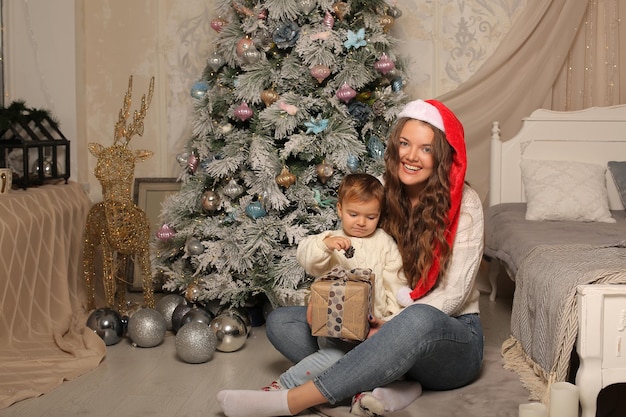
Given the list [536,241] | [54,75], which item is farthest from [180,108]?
[536,241]

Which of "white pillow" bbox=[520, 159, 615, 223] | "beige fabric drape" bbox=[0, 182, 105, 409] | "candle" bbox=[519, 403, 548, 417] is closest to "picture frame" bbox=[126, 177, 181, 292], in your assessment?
"beige fabric drape" bbox=[0, 182, 105, 409]

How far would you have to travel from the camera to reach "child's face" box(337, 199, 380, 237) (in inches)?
106

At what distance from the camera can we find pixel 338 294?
2.46 metres

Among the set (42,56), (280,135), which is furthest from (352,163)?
(42,56)

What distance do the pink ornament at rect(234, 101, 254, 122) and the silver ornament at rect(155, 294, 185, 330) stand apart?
904mm

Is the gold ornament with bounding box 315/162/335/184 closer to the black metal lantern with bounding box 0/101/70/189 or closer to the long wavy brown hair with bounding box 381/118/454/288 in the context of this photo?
the long wavy brown hair with bounding box 381/118/454/288

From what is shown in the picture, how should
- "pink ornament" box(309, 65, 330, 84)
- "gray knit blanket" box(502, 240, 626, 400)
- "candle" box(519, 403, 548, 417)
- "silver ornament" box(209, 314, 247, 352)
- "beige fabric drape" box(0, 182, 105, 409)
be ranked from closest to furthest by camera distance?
"candle" box(519, 403, 548, 417)
"gray knit blanket" box(502, 240, 626, 400)
"beige fabric drape" box(0, 182, 105, 409)
"silver ornament" box(209, 314, 247, 352)
"pink ornament" box(309, 65, 330, 84)

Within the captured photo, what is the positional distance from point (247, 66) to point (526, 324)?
5.65ft

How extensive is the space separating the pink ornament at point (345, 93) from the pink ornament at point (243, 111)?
41 cm

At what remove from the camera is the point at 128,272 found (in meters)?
4.60

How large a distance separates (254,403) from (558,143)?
8.66 feet

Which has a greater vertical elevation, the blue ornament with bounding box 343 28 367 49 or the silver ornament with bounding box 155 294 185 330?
the blue ornament with bounding box 343 28 367 49

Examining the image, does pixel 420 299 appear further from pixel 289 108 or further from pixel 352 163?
pixel 289 108

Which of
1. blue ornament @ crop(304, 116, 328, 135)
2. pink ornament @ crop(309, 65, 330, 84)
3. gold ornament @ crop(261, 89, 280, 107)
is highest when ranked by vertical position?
pink ornament @ crop(309, 65, 330, 84)
